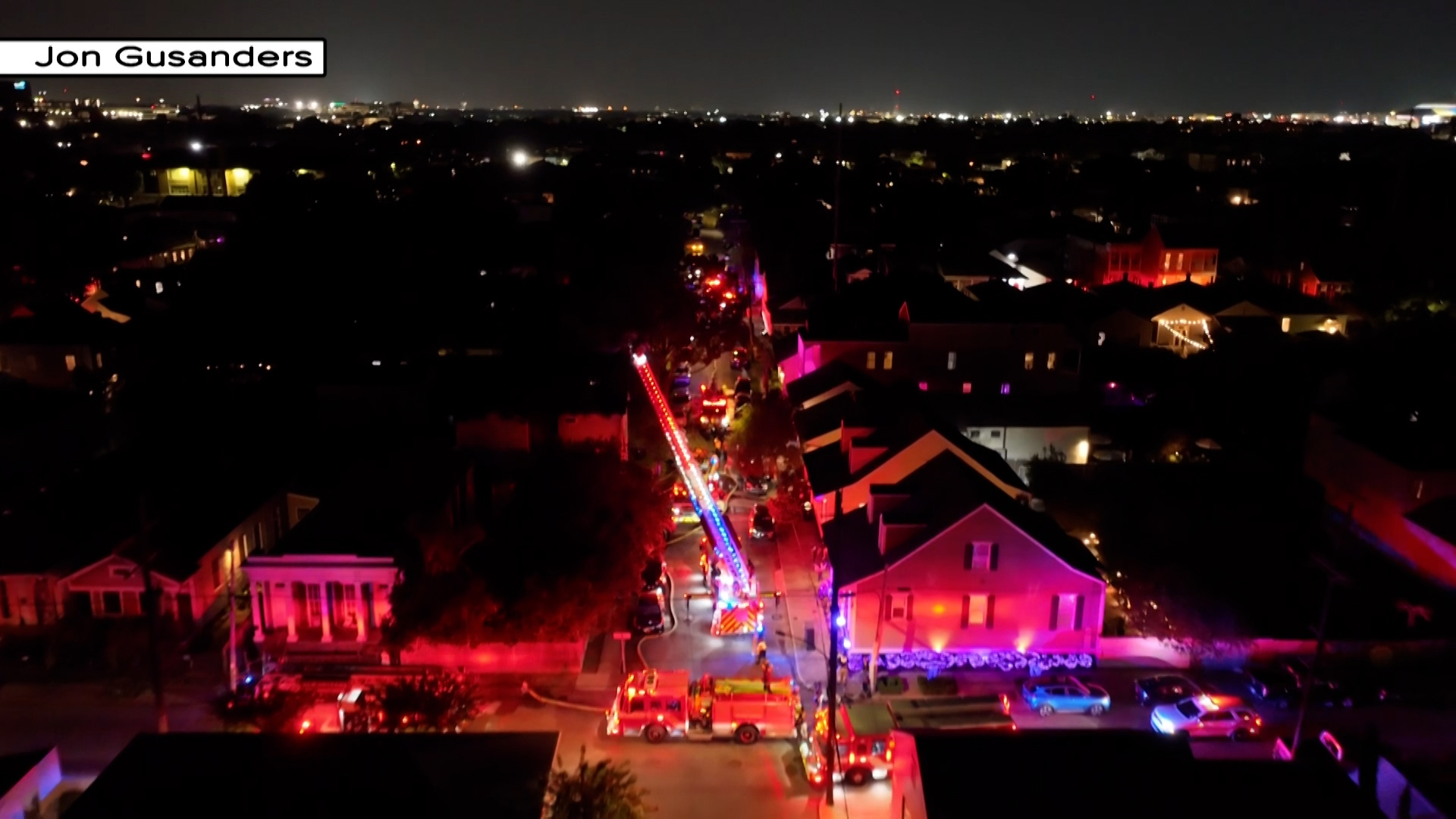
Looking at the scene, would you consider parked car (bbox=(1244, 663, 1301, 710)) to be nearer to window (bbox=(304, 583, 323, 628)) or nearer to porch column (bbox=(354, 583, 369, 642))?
porch column (bbox=(354, 583, 369, 642))

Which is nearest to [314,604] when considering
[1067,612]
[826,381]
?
[1067,612]

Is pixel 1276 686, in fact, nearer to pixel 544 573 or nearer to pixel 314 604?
pixel 544 573

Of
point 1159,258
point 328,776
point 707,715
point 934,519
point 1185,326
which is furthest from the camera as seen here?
point 1159,258

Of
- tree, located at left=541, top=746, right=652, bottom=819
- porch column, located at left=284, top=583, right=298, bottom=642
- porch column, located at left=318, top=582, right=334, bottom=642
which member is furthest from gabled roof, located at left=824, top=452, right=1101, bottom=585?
porch column, located at left=284, top=583, right=298, bottom=642

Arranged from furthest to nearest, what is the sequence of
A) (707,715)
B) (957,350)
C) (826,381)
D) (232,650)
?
(957,350) < (826,381) < (232,650) < (707,715)

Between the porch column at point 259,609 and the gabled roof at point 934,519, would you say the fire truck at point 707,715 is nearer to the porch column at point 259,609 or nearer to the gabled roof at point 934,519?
the gabled roof at point 934,519

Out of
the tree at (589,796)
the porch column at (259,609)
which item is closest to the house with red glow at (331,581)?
the porch column at (259,609)

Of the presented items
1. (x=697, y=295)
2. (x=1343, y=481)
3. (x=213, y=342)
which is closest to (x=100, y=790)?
(x=1343, y=481)
